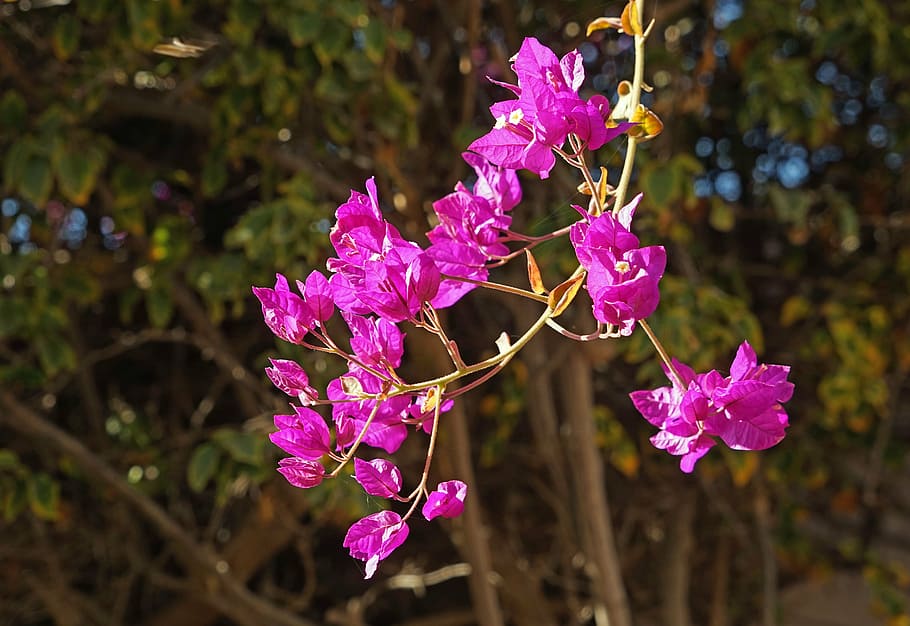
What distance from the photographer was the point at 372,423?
1.42 ft

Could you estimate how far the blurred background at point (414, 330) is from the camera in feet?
4.04

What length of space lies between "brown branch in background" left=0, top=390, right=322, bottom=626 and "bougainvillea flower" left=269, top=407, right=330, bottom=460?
101 centimetres

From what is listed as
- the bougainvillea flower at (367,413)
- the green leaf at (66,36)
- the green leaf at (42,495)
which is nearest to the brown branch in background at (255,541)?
the green leaf at (42,495)

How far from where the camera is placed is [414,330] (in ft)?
4.37

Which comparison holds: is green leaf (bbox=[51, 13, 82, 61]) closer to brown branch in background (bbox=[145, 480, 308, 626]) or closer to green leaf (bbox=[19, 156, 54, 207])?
green leaf (bbox=[19, 156, 54, 207])

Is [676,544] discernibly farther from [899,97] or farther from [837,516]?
[899,97]

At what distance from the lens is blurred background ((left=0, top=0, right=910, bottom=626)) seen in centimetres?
123

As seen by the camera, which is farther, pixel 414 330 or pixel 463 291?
pixel 414 330

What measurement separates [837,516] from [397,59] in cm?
132

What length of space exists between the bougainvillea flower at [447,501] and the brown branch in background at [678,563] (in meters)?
1.47

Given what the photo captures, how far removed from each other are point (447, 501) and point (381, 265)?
0.32 feet

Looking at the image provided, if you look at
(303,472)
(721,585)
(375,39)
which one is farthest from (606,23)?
(721,585)

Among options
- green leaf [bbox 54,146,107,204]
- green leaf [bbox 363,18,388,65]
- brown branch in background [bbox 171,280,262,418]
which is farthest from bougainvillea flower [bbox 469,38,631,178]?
brown branch in background [bbox 171,280,262,418]

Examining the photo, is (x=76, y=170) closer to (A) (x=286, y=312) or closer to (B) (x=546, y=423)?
(B) (x=546, y=423)
